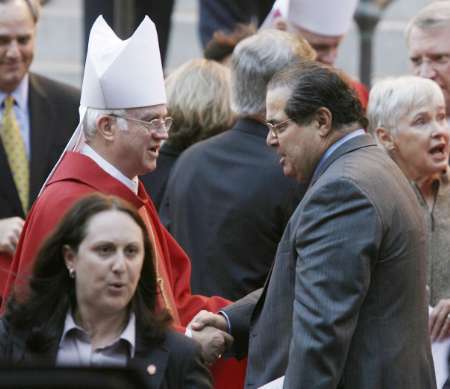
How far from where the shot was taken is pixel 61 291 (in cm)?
369

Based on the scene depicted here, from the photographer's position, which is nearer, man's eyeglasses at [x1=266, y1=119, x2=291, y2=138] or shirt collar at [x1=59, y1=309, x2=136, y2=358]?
shirt collar at [x1=59, y1=309, x2=136, y2=358]

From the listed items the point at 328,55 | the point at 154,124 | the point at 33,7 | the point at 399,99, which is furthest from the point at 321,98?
the point at 328,55

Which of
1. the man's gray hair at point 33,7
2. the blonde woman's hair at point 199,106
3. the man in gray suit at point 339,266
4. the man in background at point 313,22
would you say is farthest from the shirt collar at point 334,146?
the man in background at point 313,22

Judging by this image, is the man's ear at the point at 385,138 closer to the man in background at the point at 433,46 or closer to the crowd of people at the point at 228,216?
the crowd of people at the point at 228,216

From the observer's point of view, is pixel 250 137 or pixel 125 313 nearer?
pixel 125 313

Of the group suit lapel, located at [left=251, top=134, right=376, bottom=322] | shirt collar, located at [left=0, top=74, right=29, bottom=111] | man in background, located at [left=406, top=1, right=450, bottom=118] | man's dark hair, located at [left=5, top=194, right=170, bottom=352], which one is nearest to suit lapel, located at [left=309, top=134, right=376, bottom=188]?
suit lapel, located at [left=251, top=134, right=376, bottom=322]

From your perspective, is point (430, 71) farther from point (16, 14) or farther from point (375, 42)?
point (375, 42)

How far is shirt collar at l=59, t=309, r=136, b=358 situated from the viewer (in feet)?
11.7

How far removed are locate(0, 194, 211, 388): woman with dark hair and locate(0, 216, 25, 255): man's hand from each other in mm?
1253

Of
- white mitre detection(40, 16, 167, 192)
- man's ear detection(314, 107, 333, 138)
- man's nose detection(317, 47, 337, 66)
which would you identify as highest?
man's ear detection(314, 107, 333, 138)

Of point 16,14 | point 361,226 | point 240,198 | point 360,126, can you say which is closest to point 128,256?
point 361,226

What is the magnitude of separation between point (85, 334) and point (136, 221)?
36 cm

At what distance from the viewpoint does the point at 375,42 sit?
10.2 meters

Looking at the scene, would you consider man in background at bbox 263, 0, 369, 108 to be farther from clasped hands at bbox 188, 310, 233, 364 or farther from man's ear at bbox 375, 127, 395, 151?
clasped hands at bbox 188, 310, 233, 364
